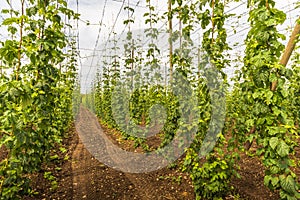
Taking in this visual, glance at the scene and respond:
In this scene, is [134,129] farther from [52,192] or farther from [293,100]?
[293,100]

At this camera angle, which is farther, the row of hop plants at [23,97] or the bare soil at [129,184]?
the bare soil at [129,184]

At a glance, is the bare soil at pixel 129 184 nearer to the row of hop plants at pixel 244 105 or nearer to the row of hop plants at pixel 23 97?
the row of hop plants at pixel 244 105

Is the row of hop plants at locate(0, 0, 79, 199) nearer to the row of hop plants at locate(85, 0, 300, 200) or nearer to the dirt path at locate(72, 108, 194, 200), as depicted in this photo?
the dirt path at locate(72, 108, 194, 200)

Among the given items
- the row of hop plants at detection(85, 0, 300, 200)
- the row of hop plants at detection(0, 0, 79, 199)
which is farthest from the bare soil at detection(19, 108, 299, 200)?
the row of hop plants at detection(0, 0, 79, 199)

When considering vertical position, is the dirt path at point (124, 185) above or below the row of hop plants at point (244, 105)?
below

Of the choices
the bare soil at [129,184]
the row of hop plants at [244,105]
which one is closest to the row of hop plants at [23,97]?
the bare soil at [129,184]

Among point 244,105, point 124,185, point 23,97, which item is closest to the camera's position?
point 23,97

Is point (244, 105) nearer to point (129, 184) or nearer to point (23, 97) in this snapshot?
point (129, 184)

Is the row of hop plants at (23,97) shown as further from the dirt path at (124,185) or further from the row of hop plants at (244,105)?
the row of hop plants at (244,105)

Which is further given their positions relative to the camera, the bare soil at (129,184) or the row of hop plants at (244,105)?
the bare soil at (129,184)

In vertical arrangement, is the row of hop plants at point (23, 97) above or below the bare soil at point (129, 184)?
above

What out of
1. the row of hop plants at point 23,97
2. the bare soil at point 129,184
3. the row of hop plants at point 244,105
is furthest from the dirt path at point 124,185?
the row of hop plants at point 23,97

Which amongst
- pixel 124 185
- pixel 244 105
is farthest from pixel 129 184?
pixel 244 105

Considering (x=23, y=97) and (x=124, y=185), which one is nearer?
(x=23, y=97)
